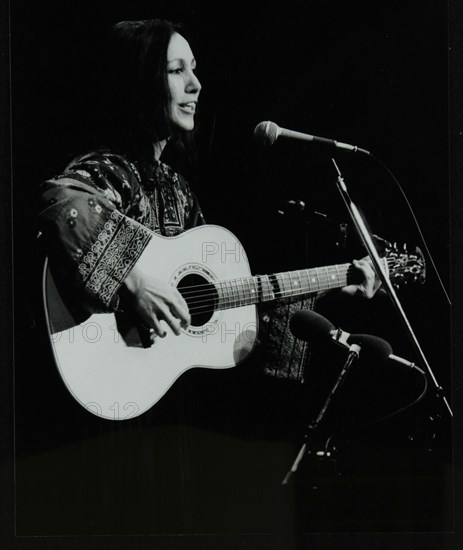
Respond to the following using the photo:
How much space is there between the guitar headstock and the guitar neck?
0.22 metres

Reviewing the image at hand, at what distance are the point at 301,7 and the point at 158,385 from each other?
4.17 ft

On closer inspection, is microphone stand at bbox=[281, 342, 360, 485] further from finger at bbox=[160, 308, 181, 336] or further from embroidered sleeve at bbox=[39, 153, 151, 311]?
embroidered sleeve at bbox=[39, 153, 151, 311]

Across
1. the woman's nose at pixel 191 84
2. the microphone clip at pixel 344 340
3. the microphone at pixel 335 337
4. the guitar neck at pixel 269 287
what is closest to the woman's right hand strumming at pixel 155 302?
the guitar neck at pixel 269 287

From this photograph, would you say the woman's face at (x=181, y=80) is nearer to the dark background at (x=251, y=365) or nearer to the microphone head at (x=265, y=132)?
the dark background at (x=251, y=365)

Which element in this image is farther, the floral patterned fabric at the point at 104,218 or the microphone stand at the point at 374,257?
the microphone stand at the point at 374,257

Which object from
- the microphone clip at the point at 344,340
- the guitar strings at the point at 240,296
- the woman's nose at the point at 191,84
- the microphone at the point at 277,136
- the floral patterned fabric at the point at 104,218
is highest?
the woman's nose at the point at 191,84

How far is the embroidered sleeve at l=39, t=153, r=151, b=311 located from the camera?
2.02 metres

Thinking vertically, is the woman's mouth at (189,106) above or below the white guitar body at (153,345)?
above

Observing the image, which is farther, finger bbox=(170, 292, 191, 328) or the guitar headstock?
the guitar headstock

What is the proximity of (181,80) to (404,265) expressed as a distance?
2.96 feet

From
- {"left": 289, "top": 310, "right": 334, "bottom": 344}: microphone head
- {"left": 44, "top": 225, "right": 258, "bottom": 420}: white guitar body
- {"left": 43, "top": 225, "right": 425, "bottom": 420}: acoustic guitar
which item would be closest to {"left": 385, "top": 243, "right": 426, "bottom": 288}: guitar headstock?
{"left": 43, "top": 225, "right": 425, "bottom": 420}: acoustic guitar

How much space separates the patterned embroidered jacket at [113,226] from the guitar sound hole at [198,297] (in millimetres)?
153

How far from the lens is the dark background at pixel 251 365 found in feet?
6.85

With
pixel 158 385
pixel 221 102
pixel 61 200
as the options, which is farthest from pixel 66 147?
pixel 158 385
